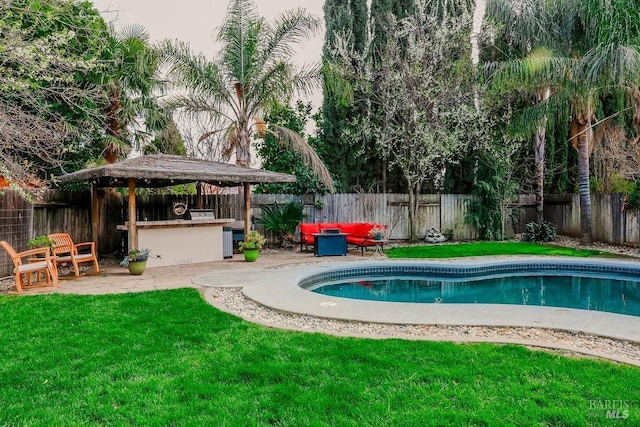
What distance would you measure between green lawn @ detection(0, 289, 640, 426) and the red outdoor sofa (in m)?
7.44

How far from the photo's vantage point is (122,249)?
1162 cm

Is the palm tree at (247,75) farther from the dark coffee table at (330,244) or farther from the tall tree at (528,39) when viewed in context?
the tall tree at (528,39)

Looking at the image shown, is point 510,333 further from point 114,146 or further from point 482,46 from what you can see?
point 482,46

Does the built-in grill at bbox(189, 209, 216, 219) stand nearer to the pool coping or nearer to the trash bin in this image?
the trash bin

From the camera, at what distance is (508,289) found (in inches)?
331

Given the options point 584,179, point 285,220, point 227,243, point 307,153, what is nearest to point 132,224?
point 227,243

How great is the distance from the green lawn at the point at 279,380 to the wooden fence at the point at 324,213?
5250mm

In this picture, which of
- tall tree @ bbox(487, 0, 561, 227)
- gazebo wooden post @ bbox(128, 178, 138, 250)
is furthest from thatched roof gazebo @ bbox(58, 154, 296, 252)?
tall tree @ bbox(487, 0, 561, 227)

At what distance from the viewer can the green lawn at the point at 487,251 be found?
11479 millimetres

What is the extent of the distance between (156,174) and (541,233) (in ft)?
41.6

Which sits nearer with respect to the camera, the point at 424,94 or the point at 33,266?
the point at 33,266

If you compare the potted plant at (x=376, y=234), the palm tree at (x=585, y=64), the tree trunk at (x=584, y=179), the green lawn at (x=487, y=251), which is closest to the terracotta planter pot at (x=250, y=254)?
the potted plant at (x=376, y=234)

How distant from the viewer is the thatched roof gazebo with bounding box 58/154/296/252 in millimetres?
8676

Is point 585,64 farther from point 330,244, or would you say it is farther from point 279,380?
point 279,380
